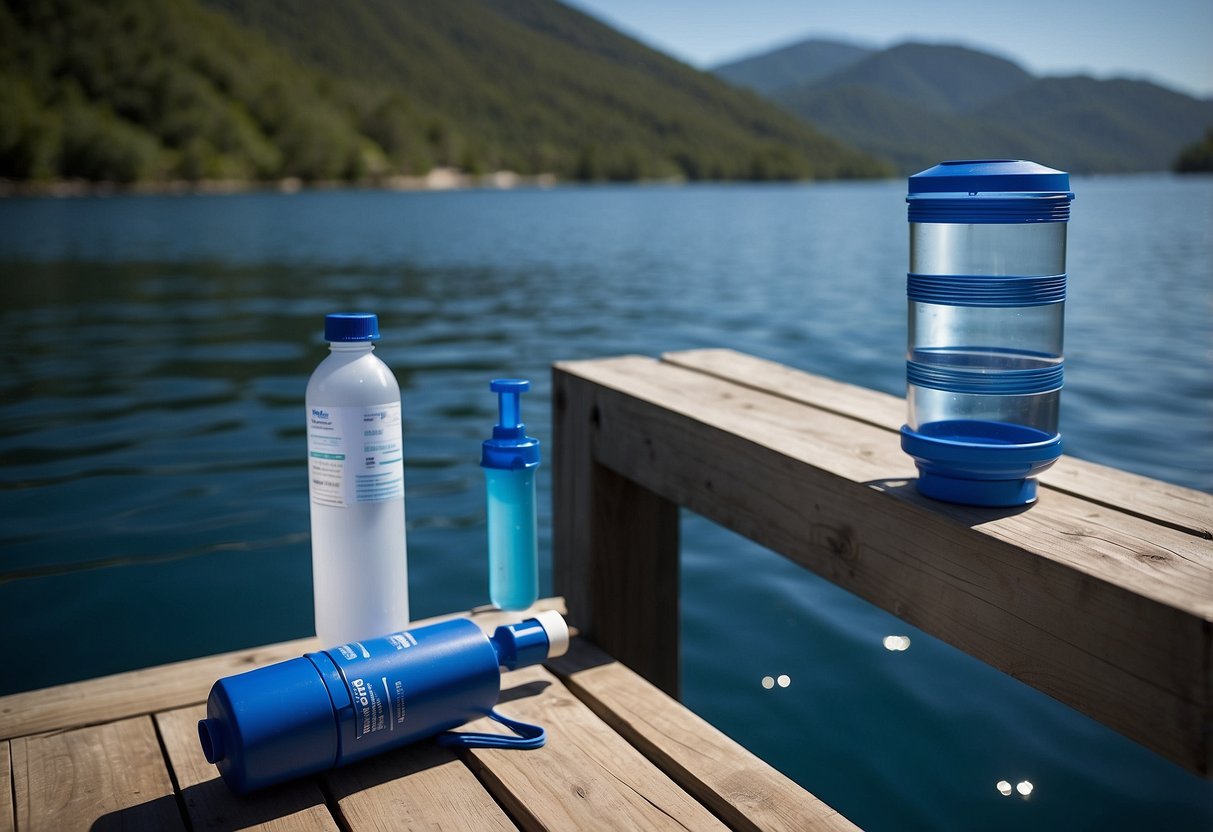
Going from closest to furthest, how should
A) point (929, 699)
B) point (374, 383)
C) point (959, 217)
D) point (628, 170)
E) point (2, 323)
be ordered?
point (959, 217)
point (374, 383)
point (929, 699)
point (2, 323)
point (628, 170)

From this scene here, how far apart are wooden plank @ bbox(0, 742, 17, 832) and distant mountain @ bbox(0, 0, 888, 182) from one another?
6833 centimetres

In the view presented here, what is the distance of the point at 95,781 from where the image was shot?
1835 millimetres

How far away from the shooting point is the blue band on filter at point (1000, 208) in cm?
154

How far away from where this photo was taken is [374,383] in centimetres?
200

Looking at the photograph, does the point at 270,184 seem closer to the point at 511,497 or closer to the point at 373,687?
the point at 511,497

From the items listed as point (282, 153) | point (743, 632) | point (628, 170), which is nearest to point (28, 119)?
point (282, 153)

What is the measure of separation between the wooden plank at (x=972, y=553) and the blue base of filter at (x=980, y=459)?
0.03m

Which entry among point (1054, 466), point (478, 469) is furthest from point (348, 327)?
point (478, 469)

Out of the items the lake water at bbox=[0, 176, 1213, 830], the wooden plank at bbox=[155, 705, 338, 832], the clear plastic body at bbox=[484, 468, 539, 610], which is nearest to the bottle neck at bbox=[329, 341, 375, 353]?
the clear plastic body at bbox=[484, 468, 539, 610]

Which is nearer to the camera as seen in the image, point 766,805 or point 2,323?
point 766,805

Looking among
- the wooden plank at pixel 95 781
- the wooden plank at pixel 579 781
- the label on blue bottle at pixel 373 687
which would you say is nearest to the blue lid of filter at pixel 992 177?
the wooden plank at pixel 579 781

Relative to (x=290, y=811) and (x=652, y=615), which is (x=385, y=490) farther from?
(x=652, y=615)

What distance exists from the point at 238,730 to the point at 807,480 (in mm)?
1066

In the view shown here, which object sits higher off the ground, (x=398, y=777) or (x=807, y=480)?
(x=807, y=480)
